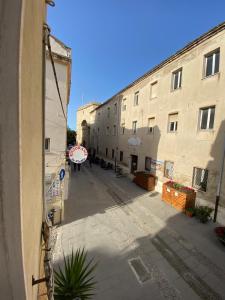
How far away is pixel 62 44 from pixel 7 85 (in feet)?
25.5

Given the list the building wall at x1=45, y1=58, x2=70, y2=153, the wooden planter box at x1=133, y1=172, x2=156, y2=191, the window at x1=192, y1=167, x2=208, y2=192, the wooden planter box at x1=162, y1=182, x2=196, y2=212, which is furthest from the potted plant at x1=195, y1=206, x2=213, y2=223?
the building wall at x1=45, y1=58, x2=70, y2=153

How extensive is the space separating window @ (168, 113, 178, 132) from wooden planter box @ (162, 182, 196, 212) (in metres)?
3.93

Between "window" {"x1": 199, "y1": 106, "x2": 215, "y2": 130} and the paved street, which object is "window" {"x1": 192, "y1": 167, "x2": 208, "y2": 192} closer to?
the paved street

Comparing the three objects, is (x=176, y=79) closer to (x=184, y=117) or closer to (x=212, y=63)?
(x=212, y=63)

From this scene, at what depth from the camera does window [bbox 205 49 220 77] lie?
30.2ft

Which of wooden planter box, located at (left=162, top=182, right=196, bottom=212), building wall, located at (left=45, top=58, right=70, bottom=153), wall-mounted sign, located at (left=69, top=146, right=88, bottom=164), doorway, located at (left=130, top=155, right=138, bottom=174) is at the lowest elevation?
wooden planter box, located at (left=162, top=182, right=196, bottom=212)

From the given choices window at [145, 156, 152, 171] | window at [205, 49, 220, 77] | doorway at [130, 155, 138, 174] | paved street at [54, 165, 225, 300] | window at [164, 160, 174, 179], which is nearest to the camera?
paved street at [54, 165, 225, 300]

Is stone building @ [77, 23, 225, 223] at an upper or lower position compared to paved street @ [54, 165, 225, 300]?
upper

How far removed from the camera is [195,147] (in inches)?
392

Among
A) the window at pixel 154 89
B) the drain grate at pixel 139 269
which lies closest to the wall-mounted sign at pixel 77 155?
the drain grate at pixel 139 269

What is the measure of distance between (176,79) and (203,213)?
875cm

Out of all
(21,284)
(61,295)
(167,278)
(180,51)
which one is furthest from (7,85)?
(180,51)

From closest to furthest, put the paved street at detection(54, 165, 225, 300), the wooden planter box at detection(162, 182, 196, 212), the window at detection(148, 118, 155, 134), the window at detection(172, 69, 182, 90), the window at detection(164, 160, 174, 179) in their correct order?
the paved street at detection(54, 165, 225, 300), the wooden planter box at detection(162, 182, 196, 212), the window at detection(172, 69, 182, 90), the window at detection(164, 160, 174, 179), the window at detection(148, 118, 155, 134)

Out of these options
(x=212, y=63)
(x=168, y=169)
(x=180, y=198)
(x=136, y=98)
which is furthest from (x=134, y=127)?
(x=180, y=198)
